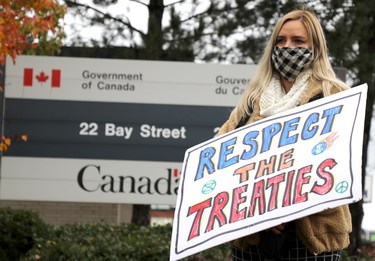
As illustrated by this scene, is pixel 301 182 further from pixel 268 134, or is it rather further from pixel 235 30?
pixel 235 30

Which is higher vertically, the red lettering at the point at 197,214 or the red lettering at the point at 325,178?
the red lettering at the point at 325,178

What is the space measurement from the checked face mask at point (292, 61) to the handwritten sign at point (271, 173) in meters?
0.20

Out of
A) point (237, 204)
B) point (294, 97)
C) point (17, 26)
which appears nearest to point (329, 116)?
point (294, 97)

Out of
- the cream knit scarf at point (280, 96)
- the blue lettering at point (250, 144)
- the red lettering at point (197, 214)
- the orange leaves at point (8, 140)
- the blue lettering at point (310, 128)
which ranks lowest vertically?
the red lettering at point (197, 214)

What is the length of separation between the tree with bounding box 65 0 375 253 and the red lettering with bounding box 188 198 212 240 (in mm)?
8381

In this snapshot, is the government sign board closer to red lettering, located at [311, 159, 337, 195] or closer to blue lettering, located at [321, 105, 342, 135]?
blue lettering, located at [321, 105, 342, 135]

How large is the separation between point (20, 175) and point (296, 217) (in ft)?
25.0

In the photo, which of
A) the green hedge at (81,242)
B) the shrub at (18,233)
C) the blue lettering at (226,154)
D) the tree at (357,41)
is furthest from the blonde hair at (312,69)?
the tree at (357,41)

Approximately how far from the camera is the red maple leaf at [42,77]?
1059 centimetres

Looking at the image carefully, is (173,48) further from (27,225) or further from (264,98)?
(264,98)

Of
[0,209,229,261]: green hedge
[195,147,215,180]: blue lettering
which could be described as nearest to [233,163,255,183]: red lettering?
[195,147,215,180]: blue lettering

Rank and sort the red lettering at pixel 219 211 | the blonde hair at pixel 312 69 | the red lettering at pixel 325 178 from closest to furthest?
the red lettering at pixel 325 178 → the red lettering at pixel 219 211 → the blonde hair at pixel 312 69

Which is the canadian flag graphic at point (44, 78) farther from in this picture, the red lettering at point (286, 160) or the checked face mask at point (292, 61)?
the red lettering at point (286, 160)

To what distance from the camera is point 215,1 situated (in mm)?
13094
